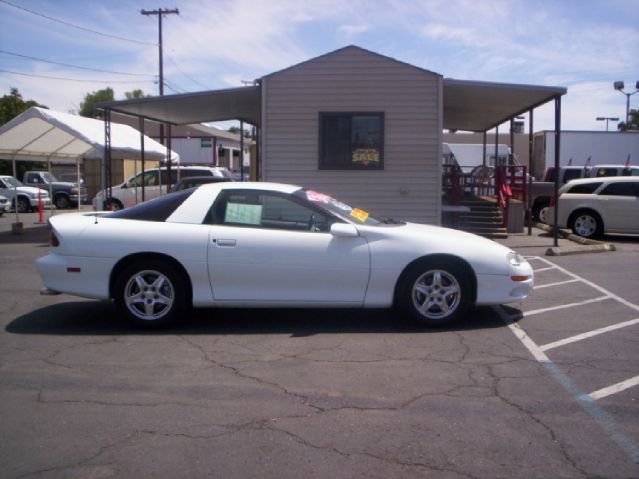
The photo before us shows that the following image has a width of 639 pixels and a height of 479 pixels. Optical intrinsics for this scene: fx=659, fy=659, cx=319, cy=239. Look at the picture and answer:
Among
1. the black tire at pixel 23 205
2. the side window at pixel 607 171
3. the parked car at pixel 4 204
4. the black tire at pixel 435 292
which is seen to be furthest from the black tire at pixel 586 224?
the black tire at pixel 23 205

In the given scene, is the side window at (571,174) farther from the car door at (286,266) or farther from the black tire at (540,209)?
the car door at (286,266)

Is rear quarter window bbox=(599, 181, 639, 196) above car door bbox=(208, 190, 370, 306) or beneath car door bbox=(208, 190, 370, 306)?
above

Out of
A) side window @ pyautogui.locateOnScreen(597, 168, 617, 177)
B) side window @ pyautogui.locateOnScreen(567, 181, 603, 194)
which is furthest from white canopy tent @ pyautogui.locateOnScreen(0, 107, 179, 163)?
side window @ pyautogui.locateOnScreen(597, 168, 617, 177)

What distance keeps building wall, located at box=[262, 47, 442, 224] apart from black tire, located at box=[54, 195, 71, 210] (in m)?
18.2

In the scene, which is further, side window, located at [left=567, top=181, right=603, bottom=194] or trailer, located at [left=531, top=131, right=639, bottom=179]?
trailer, located at [left=531, top=131, right=639, bottom=179]

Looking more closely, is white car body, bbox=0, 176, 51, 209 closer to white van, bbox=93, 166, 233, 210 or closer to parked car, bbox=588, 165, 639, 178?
white van, bbox=93, 166, 233, 210

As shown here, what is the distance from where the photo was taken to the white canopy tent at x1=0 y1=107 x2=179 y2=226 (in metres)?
15.9

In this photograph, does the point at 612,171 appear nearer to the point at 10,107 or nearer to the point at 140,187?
the point at 140,187

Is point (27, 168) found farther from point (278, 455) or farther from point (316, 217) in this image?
point (278, 455)

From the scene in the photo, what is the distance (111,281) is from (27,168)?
38.6 m

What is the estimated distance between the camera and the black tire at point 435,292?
6.38 m

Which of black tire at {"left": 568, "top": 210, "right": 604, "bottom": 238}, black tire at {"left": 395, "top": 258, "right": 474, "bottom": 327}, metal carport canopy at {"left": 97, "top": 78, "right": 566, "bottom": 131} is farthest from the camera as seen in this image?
black tire at {"left": 568, "top": 210, "right": 604, "bottom": 238}

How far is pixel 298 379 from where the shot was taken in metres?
5.04

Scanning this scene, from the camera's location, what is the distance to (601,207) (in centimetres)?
1534
